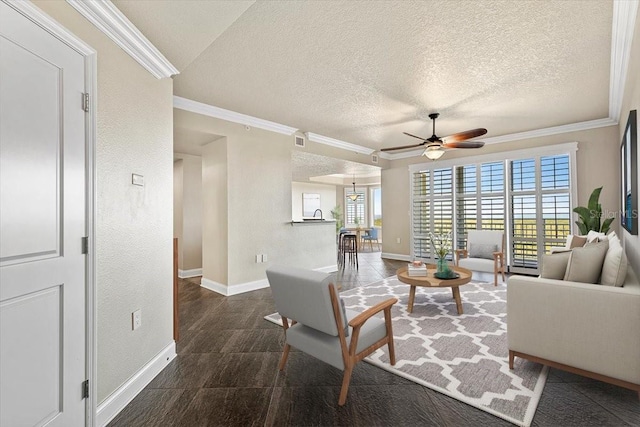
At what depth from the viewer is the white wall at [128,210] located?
1782 millimetres

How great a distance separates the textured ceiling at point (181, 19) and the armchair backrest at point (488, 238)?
195 inches

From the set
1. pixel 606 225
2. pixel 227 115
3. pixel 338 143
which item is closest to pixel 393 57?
pixel 227 115

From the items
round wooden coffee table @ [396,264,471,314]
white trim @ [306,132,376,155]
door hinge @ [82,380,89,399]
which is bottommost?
door hinge @ [82,380,89,399]

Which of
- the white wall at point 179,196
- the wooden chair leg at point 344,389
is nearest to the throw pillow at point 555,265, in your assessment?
the wooden chair leg at point 344,389

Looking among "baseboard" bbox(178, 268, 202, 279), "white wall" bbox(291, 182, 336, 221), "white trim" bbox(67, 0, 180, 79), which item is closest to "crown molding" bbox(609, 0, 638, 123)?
"white trim" bbox(67, 0, 180, 79)

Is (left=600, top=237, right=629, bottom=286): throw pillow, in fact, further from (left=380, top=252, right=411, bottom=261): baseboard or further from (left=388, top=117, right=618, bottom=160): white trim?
(left=380, top=252, right=411, bottom=261): baseboard

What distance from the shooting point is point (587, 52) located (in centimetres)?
274

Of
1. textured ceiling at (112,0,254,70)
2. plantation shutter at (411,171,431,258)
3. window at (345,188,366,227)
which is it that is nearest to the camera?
textured ceiling at (112,0,254,70)

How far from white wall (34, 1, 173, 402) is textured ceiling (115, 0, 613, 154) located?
351mm

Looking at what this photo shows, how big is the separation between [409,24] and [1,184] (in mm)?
2714

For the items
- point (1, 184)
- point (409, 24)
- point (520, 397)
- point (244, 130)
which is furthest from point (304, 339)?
point (244, 130)

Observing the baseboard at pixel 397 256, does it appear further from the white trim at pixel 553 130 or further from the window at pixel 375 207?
the window at pixel 375 207

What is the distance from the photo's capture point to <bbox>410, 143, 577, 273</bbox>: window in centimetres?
521

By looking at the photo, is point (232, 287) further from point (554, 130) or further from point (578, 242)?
point (554, 130)
